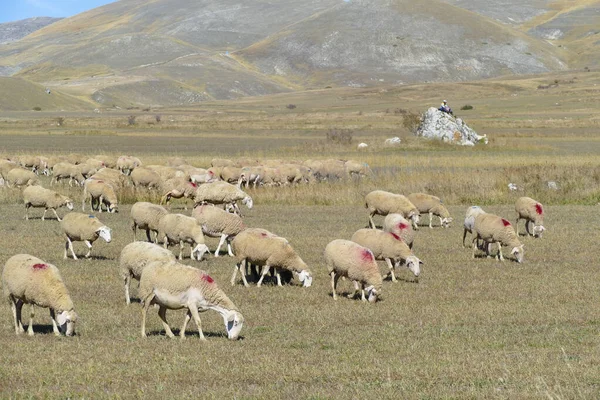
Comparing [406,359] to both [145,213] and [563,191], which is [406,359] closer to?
[145,213]

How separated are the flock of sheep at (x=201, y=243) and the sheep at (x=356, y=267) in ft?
0.06

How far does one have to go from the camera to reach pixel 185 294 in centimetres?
1188

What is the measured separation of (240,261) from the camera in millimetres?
16109

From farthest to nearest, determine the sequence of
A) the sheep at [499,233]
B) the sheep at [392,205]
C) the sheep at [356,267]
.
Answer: the sheep at [392,205], the sheep at [499,233], the sheep at [356,267]

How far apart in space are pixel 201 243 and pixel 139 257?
404cm

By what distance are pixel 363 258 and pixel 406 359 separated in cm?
443

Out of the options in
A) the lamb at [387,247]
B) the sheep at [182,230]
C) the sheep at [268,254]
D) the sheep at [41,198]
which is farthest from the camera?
the sheep at [41,198]

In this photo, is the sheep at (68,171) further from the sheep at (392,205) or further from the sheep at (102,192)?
the sheep at (392,205)

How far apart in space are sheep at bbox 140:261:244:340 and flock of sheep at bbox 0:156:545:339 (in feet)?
0.05

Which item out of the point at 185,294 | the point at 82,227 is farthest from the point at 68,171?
the point at 185,294

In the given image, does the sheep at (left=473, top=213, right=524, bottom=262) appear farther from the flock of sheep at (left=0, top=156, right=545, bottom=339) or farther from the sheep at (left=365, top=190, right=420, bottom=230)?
the sheep at (left=365, top=190, right=420, bottom=230)

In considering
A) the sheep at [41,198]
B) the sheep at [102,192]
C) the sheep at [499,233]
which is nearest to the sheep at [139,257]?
the sheep at [499,233]

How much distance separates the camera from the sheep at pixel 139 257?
13633 mm

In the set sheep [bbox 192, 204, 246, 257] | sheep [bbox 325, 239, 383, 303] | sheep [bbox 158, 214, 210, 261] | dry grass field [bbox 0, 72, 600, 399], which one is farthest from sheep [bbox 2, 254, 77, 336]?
sheep [bbox 192, 204, 246, 257]
